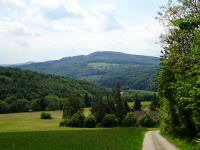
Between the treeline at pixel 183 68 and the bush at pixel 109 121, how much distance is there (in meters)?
83.4

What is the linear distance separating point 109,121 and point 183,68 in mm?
101711

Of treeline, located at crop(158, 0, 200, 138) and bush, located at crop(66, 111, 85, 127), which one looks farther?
bush, located at crop(66, 111, 85, 127)

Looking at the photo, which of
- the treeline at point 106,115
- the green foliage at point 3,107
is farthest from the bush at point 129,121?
the green foliage at point 3,107

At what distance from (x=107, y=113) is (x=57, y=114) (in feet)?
103

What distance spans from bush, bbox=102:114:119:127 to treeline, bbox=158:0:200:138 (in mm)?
83415

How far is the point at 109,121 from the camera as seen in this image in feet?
463

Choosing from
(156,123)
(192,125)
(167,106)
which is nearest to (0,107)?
(156,123)

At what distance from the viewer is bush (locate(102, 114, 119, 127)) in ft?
459

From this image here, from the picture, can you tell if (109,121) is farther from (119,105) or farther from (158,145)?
(158,145)

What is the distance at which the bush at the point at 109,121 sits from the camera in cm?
14000

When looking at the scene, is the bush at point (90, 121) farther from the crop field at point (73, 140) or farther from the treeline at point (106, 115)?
the crop field at point (73, 140)

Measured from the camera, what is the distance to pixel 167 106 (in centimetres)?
5841

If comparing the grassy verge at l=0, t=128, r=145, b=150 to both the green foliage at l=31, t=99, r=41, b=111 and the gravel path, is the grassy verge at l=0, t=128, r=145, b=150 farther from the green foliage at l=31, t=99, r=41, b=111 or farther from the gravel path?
the green foliage at l=31, t=99, r=41, b=111

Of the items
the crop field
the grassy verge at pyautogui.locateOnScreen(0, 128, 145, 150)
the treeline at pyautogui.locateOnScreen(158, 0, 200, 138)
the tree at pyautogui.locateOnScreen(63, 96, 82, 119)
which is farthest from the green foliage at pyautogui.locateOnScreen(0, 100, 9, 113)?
the treeline at pyautogui.locateOnScreen(158, 0, 200, 138)
